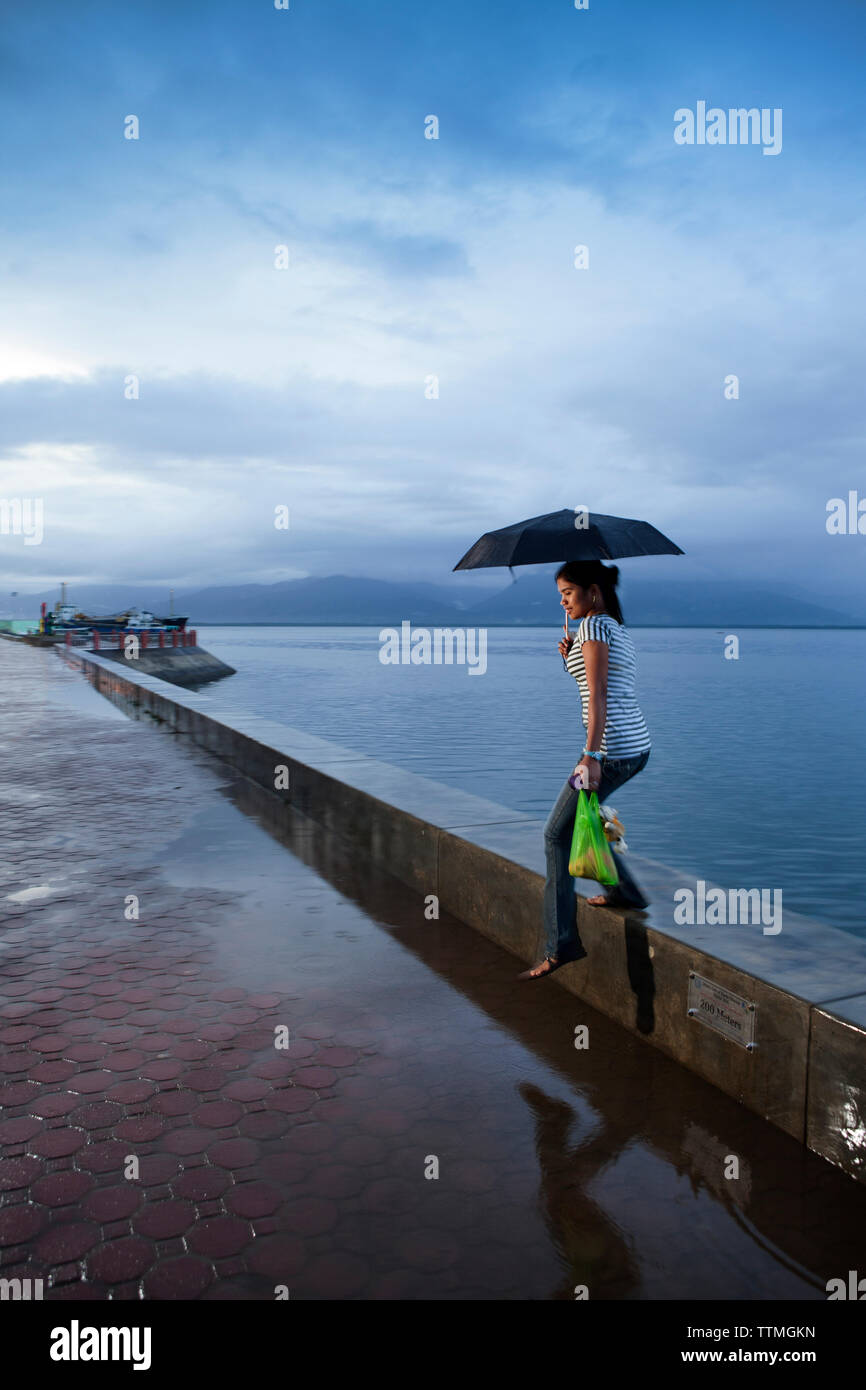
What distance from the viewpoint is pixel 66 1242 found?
261 centimetres


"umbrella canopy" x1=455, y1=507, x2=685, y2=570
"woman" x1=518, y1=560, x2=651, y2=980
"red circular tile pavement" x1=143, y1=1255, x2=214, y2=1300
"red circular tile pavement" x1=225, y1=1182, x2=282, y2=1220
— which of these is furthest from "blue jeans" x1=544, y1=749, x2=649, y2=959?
"red circular tile pavement" x1=143, y1=1255, x2=214, y2=1300

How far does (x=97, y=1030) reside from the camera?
3.88 meters

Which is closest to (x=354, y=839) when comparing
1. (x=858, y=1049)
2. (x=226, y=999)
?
(x=226, y=999)

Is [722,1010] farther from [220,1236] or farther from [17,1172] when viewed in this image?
[17,1172]

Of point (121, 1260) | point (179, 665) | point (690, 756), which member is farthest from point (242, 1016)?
point (179, 665)

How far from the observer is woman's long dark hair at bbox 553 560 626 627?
4.04m

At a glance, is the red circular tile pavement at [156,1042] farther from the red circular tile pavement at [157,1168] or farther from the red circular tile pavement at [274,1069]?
the red circular tile pavement at [157,1168]

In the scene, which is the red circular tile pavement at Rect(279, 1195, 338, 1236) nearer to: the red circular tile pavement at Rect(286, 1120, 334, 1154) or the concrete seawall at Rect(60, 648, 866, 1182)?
the red circular tile pavement at Rect(286, 1120, 334, 1154)

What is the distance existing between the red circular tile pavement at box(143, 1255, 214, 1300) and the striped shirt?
2.27 m

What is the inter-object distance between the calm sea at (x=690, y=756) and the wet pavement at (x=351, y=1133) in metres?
6.89

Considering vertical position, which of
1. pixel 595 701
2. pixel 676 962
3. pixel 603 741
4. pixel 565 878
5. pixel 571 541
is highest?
pixel 571 541

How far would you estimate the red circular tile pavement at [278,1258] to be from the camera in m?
2.49

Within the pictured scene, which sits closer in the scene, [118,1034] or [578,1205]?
[578,1205]

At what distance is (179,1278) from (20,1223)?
530mm
